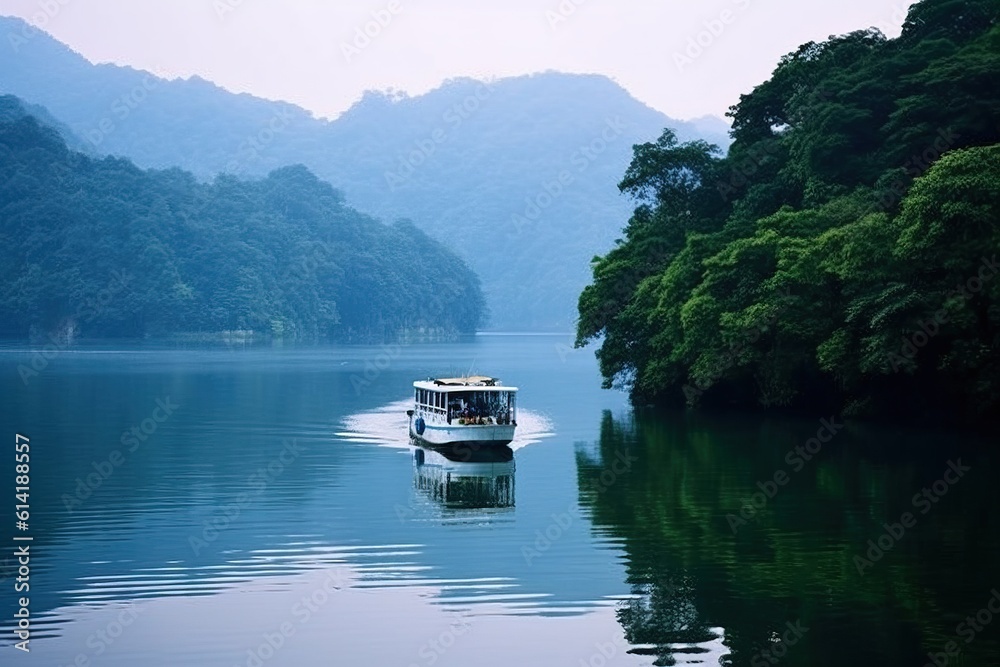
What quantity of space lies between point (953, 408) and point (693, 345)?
13.4 metres

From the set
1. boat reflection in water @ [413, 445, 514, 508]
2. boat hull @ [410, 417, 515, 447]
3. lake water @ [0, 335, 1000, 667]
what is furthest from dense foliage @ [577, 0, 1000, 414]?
boat reflection in water @ [413, 445, 514, 508]

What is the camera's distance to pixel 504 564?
90.8ft

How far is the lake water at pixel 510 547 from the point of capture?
824 inches

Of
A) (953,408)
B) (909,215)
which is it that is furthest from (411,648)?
(953,408)

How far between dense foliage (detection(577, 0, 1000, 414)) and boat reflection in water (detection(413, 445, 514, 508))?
16.1 metres

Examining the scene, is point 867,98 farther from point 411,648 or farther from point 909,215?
point 411,648

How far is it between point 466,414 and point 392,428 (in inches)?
455

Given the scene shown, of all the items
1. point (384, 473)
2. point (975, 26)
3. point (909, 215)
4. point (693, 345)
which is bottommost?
point (384, 473)

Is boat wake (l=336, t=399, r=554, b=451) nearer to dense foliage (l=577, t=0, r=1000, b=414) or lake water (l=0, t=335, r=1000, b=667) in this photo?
lake water (l=0, t=335, r=1000, b=667)

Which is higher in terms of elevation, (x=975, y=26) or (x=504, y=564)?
(x=975, y=26)

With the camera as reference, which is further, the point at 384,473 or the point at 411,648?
the point at 384,473

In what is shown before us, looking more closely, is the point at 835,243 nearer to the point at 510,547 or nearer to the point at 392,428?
the point at 392,428

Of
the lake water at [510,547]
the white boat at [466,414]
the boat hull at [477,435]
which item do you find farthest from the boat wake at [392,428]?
the boat hull at [477,435]

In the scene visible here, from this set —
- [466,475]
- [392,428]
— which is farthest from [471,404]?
[392,428]
